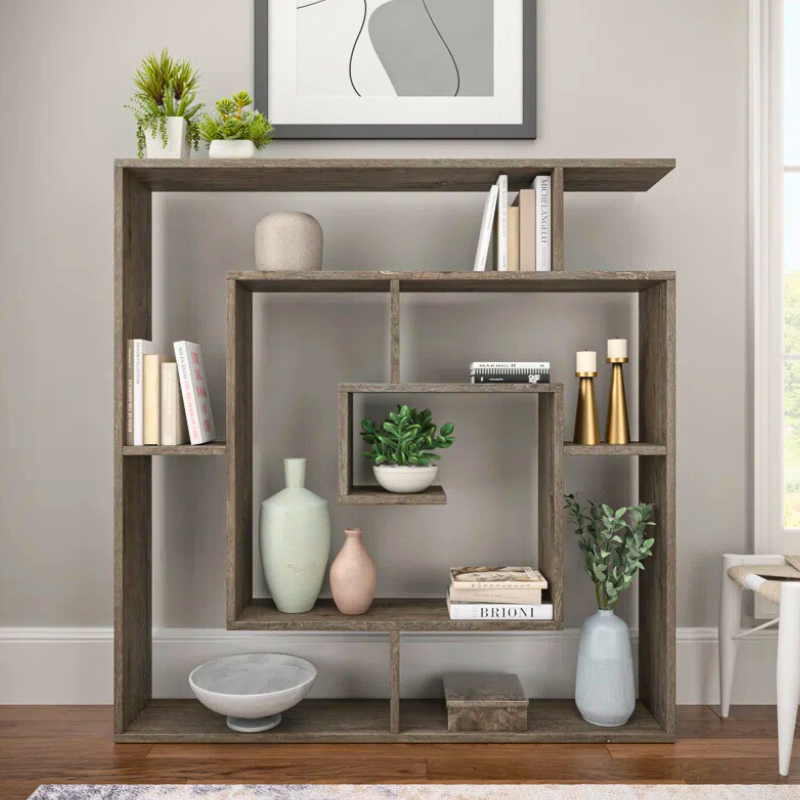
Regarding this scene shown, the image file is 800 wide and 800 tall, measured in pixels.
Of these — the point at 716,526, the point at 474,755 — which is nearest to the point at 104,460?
the point at 474,755

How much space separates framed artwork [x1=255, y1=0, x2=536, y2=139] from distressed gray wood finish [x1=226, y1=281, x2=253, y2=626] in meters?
0.58

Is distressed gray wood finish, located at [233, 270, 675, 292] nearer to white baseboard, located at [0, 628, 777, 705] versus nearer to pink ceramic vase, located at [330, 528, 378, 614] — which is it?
pink ceramic vase, located at [330, 528, 378, 614]

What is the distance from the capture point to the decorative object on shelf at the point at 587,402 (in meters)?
2.00

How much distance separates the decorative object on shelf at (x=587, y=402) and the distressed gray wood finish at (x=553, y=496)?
3.3 inches

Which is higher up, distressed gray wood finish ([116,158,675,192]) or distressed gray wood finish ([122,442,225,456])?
distressed gray wood finish ([116,158,675,192])

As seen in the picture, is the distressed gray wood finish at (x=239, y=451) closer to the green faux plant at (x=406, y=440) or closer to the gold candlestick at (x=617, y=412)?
the green faux plant at (x=406, y=440)

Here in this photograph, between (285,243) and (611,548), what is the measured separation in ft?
3.67

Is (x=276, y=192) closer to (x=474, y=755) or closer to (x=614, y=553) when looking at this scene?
(x=614, y=553)

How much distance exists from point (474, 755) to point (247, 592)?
707mm

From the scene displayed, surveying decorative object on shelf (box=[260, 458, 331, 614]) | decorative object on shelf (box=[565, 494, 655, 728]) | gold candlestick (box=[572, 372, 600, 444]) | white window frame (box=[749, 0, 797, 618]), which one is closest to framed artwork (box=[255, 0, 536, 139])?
white window frame (box=[749, 0, 797, 618])

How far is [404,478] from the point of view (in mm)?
1928

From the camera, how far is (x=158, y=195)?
87.7 inches

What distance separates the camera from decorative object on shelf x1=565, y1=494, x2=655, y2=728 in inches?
76.7

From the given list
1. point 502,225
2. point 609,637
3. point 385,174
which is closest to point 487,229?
point 502,225
